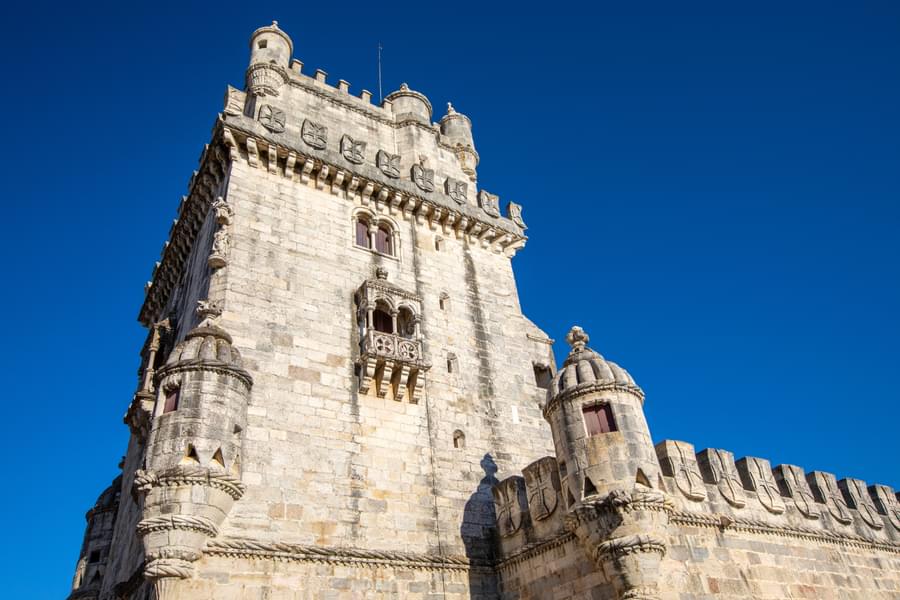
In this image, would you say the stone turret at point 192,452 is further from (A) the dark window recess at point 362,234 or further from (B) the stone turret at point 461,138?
(B) the stone turret at point 461,138

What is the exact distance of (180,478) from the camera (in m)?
14.1

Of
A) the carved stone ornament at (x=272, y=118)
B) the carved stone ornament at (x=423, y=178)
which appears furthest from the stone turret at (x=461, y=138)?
the carved stone ornament at (x=272, y=118)

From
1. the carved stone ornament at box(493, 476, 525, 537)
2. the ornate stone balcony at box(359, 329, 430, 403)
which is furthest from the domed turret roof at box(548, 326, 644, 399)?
the ornate stone balcony at box(359, 329, 430, 403)

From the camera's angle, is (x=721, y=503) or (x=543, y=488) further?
(x=543, y=488)

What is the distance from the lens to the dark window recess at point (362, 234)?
2273 cm


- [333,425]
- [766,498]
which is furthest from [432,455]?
[766,498]

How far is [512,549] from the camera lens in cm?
1784

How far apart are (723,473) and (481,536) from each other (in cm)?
667

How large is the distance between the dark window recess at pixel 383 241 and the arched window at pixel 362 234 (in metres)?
0.31

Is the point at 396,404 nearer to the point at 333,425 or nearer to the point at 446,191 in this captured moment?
the point at 333,425

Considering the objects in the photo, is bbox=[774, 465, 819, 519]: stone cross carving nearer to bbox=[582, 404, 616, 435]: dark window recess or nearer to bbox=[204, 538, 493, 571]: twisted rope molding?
bbox=[582, 404, 616, 435]: dark window recess

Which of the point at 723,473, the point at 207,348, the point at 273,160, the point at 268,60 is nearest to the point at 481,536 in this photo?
the point at 723,473

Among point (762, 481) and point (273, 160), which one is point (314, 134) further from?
point (762, 481)

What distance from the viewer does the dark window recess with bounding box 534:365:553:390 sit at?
24516 millimetres
